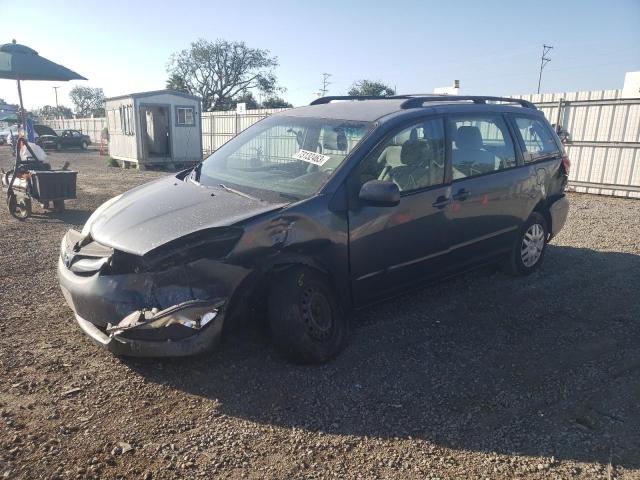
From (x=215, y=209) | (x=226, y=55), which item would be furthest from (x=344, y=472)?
(x=226, y=55)

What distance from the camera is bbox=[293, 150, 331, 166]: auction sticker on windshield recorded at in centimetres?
369

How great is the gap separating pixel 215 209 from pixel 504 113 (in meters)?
3.27

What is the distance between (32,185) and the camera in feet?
26.5

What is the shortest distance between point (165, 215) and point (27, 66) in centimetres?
856

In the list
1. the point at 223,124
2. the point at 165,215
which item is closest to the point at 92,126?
→ the point at 223,124

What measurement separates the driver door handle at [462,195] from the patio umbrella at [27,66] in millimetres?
9267

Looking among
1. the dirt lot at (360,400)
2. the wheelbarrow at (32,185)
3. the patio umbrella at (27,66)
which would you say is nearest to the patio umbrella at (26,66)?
the patio umbrella at (27,66)

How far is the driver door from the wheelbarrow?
6575 millimetres

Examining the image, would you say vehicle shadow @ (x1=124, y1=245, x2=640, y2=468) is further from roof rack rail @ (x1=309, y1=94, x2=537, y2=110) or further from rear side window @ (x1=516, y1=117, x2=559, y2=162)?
roof rack rail @ (x1=309, y1=94, x2=537, y2=110)

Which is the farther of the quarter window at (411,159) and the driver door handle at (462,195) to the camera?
the driver door handle at (462,195)

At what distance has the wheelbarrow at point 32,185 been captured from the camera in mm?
8047

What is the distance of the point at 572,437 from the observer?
105 inches

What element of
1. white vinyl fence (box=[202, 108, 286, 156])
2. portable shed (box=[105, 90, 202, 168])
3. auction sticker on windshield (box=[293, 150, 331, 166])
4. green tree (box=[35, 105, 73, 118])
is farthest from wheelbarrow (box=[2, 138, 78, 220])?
green tree (box=[35, 105, 73, 118])

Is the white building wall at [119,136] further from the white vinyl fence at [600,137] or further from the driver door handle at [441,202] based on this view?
the driver door handle at [441,202]
